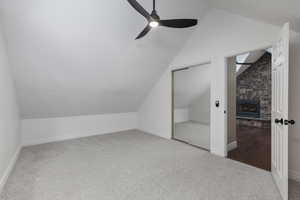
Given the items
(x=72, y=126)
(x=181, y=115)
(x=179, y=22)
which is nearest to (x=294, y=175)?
(x=179, y=22)

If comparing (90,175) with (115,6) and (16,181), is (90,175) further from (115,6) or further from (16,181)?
(115,6)

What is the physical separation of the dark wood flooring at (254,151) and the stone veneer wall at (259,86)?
1711 mm

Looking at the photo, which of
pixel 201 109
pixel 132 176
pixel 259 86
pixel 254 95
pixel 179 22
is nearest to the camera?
pixel 179 22

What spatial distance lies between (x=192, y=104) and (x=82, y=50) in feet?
16.2

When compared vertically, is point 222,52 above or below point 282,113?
above

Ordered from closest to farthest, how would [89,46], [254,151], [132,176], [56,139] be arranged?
[132,176]
[89,46]
[254,151]
[56,139]

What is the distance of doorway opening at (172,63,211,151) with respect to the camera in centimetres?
475

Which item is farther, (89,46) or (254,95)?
(254,95)

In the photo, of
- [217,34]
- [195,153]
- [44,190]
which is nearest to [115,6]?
[217,34]

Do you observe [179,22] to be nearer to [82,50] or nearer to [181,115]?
[82,50]

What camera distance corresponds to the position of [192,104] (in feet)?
21.9

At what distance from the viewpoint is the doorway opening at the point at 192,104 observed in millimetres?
4754

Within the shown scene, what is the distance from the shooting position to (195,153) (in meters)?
3.23

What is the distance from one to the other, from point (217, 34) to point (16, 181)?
405 cm
